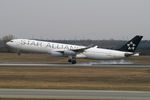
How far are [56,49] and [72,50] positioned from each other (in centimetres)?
303

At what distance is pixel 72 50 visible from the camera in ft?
228

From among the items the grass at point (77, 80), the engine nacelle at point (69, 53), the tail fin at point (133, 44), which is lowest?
the grass at point (77, 80)

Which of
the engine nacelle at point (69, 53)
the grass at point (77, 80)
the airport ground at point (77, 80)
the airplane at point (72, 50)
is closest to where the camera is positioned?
the airport ground at point (77, 80)

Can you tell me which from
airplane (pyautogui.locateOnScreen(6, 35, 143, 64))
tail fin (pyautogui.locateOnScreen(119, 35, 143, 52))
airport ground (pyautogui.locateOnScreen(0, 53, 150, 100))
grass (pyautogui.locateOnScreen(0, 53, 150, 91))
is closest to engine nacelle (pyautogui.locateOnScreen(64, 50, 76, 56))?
airplane (pyautogui.locateOnScreen(6, 35, 143, 64))

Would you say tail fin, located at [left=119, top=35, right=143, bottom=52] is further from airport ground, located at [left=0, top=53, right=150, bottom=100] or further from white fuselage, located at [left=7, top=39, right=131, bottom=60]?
airport ground, located at [left=0, top=53, right=150, bottom=100]

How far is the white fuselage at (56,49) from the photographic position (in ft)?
228

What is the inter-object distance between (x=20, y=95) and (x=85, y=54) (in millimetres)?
46865

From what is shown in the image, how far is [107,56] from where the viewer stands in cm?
7238

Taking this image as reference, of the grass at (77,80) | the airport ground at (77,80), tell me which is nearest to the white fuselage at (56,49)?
the airport ground at (77,80)

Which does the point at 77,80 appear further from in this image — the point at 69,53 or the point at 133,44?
the point at 133,44

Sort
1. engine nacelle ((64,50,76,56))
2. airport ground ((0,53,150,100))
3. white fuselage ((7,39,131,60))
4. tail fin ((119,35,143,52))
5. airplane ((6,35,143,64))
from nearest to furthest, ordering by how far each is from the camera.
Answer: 1. airport ground ((0,53,150,100))
2. engine nacelle ((64,50,76,56))
3. airplane ((6,35,143,64))
4. white fuselage ((7,39,131,60))
5. tail fin ((119,35,143,52))

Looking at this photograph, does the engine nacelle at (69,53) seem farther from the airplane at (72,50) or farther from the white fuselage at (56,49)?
the white fuselage at (56,49)

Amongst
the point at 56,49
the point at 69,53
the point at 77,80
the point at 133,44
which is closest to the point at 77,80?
the point at 77,80

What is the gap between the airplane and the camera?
228 feet
